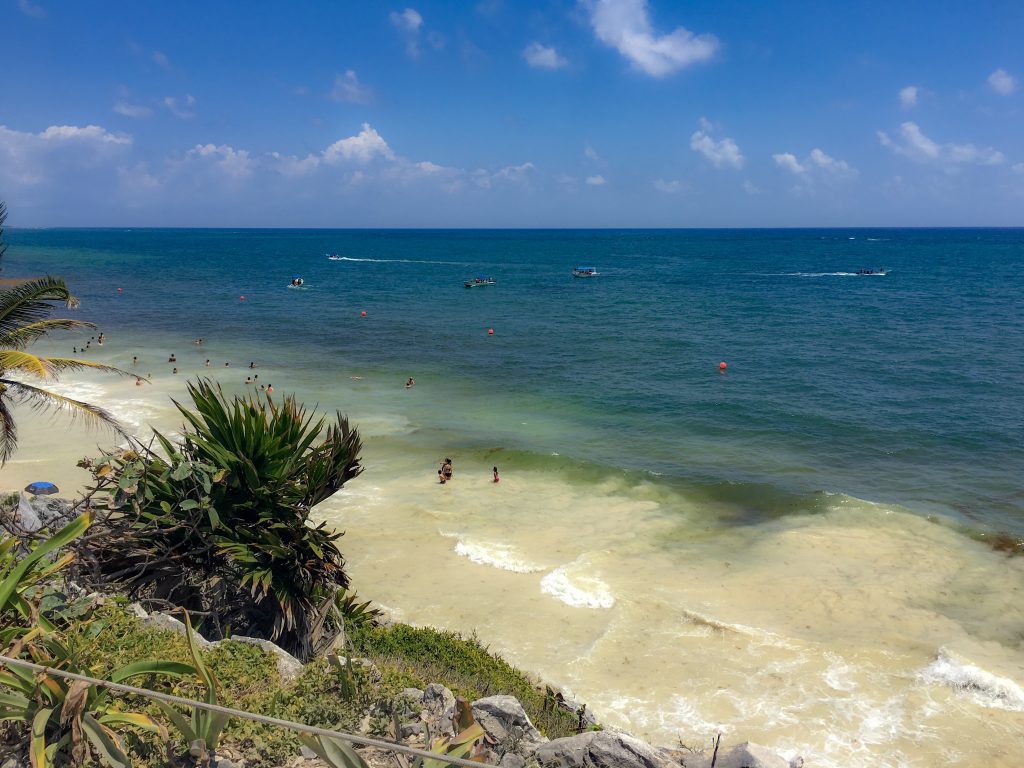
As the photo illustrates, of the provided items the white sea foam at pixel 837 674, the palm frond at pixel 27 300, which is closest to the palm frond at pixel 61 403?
the palm frond at pixel 27 300

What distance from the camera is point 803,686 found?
540 inches

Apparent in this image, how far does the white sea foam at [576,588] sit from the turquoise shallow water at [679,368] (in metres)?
6.79

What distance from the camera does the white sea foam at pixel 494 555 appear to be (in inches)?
725

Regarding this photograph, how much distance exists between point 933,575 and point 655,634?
849 centimetres

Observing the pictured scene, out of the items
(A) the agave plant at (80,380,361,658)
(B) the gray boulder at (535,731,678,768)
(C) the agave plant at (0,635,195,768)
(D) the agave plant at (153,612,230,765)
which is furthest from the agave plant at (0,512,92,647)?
(B) the gray boulder at (535,731,678,768)

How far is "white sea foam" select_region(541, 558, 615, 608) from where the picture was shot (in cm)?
1675

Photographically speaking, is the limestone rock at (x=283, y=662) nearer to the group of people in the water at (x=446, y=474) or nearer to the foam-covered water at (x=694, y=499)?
the foam-covered water at (x=694, y=499)

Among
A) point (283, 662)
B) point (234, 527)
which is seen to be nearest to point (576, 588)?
point (234, 527)

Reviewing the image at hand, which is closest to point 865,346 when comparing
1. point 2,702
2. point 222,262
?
point 2,702

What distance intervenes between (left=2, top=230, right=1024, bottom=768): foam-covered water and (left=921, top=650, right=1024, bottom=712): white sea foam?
43 mm

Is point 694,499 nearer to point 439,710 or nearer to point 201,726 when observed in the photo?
point 439,710

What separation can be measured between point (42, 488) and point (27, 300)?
9847 millimetres

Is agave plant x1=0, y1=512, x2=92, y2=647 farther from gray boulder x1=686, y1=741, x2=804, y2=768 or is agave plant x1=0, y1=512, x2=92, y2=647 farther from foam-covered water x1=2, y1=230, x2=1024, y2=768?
foam-covered water x1=2, y1=230, x2=1024, y2=768

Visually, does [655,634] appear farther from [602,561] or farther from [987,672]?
[987,672]
